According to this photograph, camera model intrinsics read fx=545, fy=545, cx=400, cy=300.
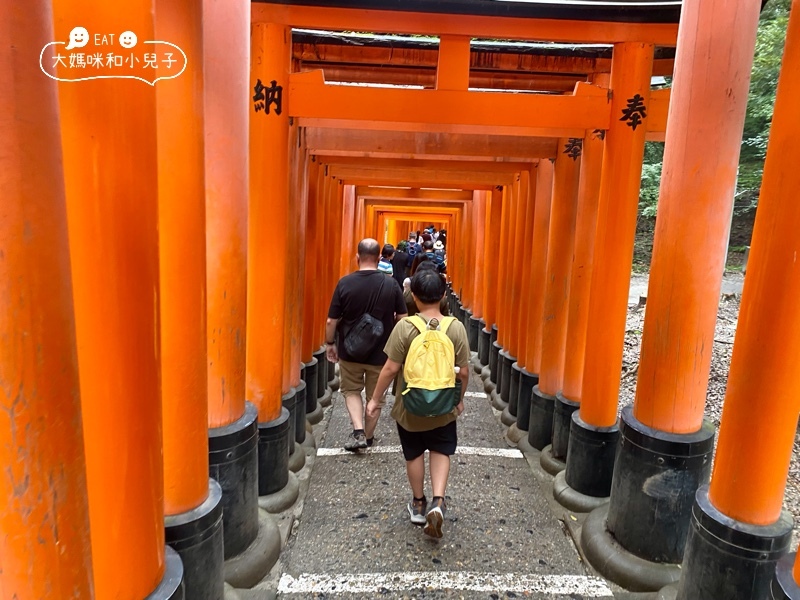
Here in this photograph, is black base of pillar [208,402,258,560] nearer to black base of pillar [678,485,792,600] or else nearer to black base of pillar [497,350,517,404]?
black base of pillar [678,485,792,600]

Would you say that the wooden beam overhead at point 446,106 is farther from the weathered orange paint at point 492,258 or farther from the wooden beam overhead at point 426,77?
the weathered orange paint at point 492,258

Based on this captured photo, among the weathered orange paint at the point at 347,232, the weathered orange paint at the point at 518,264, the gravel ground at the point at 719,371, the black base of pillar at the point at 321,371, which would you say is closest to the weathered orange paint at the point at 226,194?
the black base of pillar at the point at 321,371

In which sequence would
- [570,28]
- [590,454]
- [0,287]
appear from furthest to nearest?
[590,454] → [570,28] → [0,287]

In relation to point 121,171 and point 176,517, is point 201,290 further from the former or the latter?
point 176,517

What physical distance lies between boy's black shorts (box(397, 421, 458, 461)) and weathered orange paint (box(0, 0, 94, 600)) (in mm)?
2283

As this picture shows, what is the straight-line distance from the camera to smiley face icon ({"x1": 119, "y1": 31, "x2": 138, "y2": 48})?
59.8 inches

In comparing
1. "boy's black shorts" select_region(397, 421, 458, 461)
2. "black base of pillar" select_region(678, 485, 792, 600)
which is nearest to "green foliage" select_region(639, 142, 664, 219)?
"boy's black shorts" select_region(397, 421, 458, 461)

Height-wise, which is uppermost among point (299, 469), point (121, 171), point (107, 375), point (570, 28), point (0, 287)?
point (570, 28)

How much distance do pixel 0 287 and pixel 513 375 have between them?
515 centimetres

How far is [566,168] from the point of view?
4594 mm

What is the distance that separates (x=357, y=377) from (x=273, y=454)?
123 cm

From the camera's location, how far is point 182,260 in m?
2.12

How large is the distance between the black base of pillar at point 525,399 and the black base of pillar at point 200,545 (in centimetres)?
344

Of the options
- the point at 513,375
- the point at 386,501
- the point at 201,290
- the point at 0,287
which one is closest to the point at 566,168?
the point at 513,375
